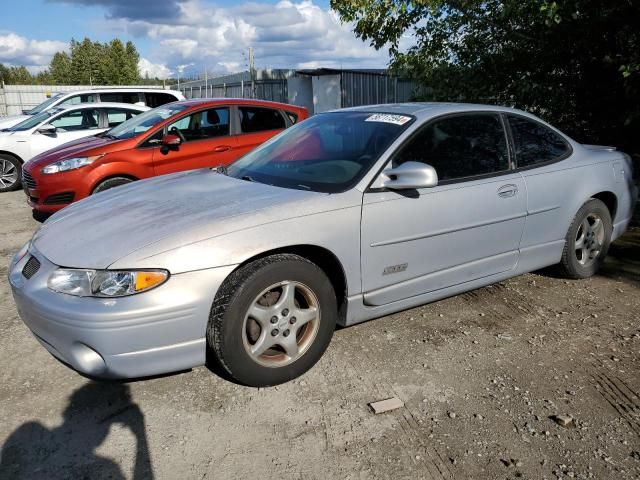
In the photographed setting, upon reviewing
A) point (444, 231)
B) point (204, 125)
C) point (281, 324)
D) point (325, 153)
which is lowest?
point (281, 324)

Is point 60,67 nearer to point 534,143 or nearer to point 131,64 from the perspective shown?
point 131,64

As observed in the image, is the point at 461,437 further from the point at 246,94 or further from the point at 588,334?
the point at 246,94

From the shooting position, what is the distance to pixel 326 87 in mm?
19516

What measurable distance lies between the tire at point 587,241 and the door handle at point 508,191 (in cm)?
83

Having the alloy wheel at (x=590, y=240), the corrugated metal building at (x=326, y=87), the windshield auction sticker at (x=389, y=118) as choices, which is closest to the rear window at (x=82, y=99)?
the corrugated metal building at (x=326, y=87)

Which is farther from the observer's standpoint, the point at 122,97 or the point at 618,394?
the point at 122,97

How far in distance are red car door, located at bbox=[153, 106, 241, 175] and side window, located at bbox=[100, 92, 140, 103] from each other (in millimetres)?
5405

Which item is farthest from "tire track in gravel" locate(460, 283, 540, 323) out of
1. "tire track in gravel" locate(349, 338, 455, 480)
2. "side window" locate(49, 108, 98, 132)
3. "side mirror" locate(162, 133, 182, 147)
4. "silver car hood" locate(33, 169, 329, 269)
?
"side window" locate(49, 108, 98, 132)

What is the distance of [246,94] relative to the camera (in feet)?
82.2

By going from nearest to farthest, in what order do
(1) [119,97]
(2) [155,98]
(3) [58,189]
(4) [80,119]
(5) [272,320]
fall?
1. (5) [272,320]
2. (3) [58,189]
3. (4) [80,119]
4. (1) [119,97]
5. (2) [155,98]

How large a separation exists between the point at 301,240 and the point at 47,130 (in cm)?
840

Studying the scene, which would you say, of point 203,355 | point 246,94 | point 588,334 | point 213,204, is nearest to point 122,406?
point 203,355

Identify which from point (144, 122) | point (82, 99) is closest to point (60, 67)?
point (82, 99)

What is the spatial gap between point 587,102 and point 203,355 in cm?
762
